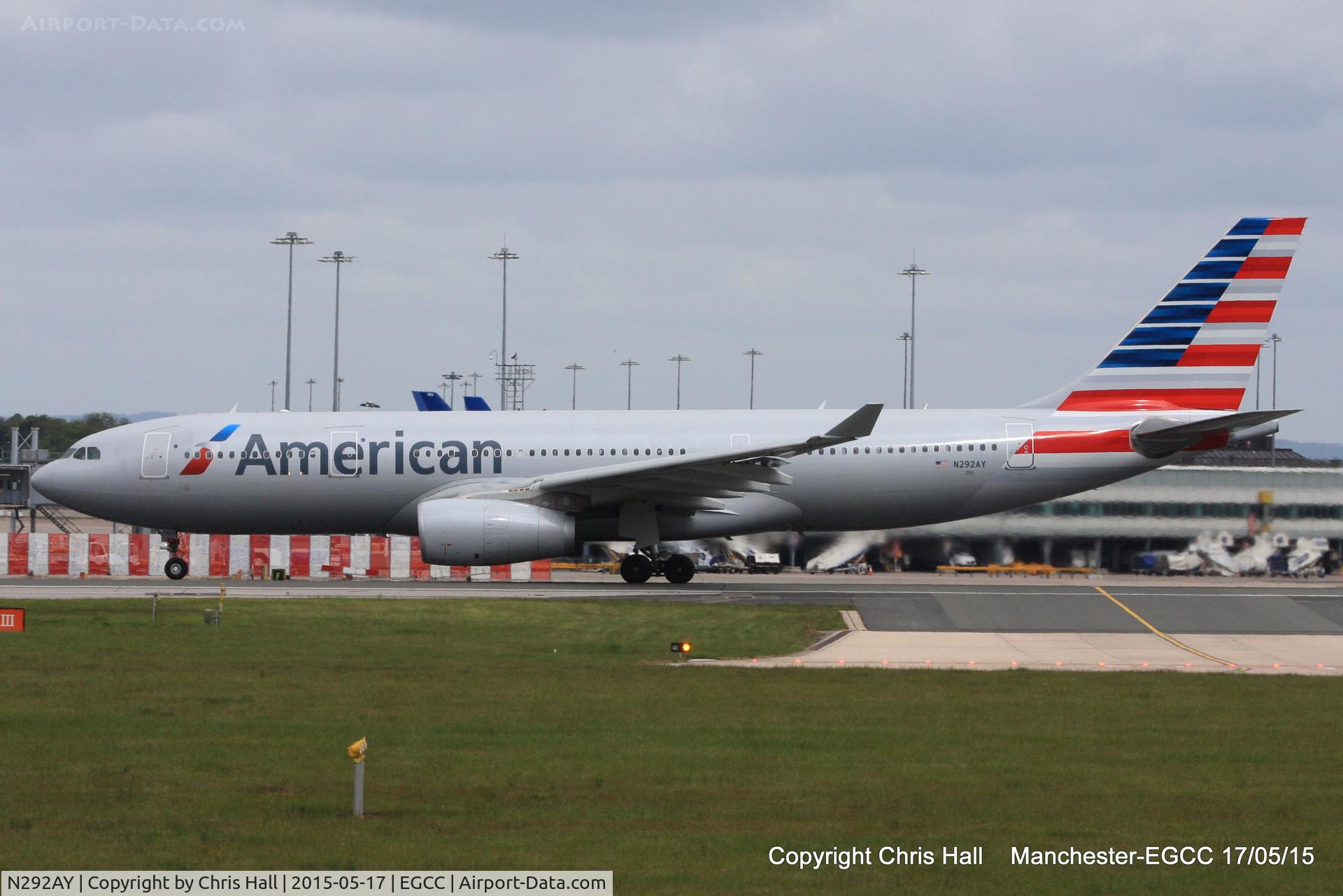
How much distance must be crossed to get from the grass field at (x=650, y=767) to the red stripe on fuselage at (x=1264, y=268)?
17.0 metres

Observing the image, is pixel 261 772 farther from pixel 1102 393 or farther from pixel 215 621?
pixel 1102 393

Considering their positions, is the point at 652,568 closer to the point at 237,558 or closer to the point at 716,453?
the point at 716,453

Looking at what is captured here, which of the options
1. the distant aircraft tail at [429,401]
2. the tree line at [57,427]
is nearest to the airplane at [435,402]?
the distant aircraft tail at [429,401]

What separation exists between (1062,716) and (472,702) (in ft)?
17.2

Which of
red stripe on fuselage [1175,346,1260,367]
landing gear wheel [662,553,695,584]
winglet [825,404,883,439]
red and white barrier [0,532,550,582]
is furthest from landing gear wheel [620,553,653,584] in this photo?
red stripe on fuselage [1175,346,1260,367]

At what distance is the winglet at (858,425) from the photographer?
25.2 m

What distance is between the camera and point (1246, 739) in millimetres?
11250

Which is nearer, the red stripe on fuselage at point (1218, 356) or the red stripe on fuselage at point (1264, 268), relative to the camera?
the red stripe on fuselage at point (1218, 356)

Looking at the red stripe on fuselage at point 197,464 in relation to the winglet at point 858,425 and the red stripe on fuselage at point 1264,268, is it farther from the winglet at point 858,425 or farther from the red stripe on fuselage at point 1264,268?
the red stripe on fuselage at point 1264,268

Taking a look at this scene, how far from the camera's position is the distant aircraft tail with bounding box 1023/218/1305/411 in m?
30.1

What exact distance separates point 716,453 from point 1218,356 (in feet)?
37.0

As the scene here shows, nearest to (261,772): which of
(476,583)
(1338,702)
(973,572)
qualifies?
(1338,702)

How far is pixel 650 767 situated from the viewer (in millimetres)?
9859

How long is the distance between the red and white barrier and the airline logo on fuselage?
5254 millimetres
